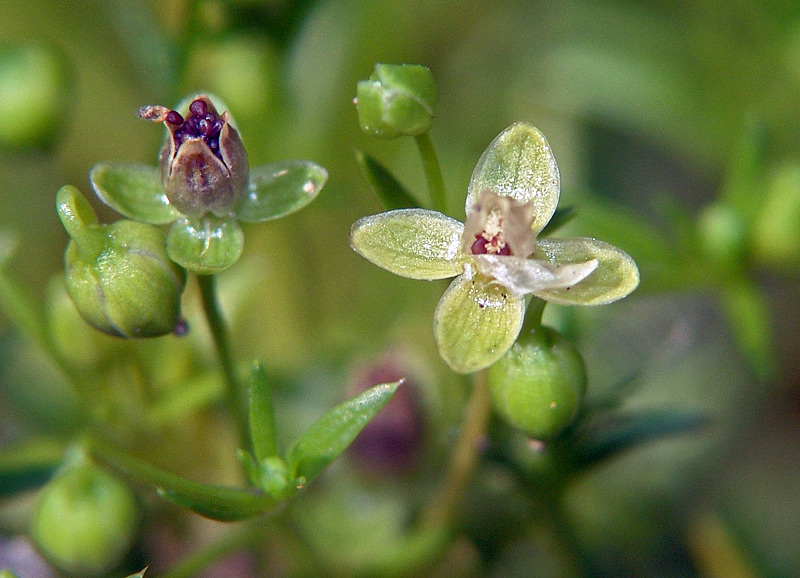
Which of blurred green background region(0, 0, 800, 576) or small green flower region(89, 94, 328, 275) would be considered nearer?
small green flower region(89, 94, 328, 275)

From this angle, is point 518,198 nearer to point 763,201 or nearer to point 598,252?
point 598,252

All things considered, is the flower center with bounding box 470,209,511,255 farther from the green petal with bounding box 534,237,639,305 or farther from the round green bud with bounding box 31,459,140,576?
the round green bud with bounding box 31,459,140,576

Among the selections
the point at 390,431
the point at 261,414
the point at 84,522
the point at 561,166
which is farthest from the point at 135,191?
the point at 561,166

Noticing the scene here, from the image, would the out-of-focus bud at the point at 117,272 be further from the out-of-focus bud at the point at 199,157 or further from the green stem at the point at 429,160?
the green stem at the point at 429,160

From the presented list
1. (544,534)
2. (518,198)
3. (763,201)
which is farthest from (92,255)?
(763,201)

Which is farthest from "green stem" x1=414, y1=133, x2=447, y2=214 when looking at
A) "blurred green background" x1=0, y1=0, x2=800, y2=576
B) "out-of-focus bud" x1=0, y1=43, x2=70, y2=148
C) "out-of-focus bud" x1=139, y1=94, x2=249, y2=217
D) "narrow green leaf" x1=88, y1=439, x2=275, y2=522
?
"out-of-focus bud" x1=0, y1=43, x2=70, y2=148

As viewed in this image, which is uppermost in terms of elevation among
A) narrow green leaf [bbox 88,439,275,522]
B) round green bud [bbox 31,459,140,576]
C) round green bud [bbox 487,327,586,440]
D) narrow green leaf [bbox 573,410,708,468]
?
round green bud [bbox 487,327,586,440]
